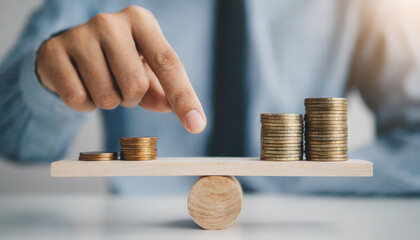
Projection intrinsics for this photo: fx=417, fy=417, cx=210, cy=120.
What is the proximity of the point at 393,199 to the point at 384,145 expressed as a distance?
43cm

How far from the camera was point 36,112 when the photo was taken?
3303 millimetres

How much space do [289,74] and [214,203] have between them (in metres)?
1.75

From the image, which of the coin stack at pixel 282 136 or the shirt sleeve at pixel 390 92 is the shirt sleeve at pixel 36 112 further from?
the shirt sleeve at pixel 390 92

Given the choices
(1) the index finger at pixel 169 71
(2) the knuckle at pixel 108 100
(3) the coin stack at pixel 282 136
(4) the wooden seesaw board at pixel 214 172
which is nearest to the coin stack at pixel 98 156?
(4) the wooden seesaw board at pixel 214 172

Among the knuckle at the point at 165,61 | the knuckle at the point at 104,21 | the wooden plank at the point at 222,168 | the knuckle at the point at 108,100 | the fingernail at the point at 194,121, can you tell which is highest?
the knuckle at the point at 104,21

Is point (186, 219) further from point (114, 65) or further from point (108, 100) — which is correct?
point (114, 65)

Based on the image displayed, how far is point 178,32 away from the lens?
11.2 ft

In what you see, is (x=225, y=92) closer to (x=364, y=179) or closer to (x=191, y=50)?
(x=191, y=50)

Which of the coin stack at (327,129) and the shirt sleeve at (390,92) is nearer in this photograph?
the coin stack at (327,129)

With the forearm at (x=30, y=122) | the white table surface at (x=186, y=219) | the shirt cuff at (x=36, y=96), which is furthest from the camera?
the forearm at (x=30, y=122)

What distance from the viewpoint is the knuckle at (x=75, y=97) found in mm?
2098

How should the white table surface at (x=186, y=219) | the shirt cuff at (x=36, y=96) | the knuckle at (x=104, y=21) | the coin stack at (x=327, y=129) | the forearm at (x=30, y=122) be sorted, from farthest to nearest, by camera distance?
the forearm at (x=30, y=122) → the shirt cuff at (x=36, y=96) → the knuckle at (x=104, y=21) → the coin stack at (x=327, y=129) → the white table surface at (x=186, y=219)

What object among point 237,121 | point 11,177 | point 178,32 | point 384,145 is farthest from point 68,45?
point 384,145

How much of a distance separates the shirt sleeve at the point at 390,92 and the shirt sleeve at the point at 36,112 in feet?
6.76
